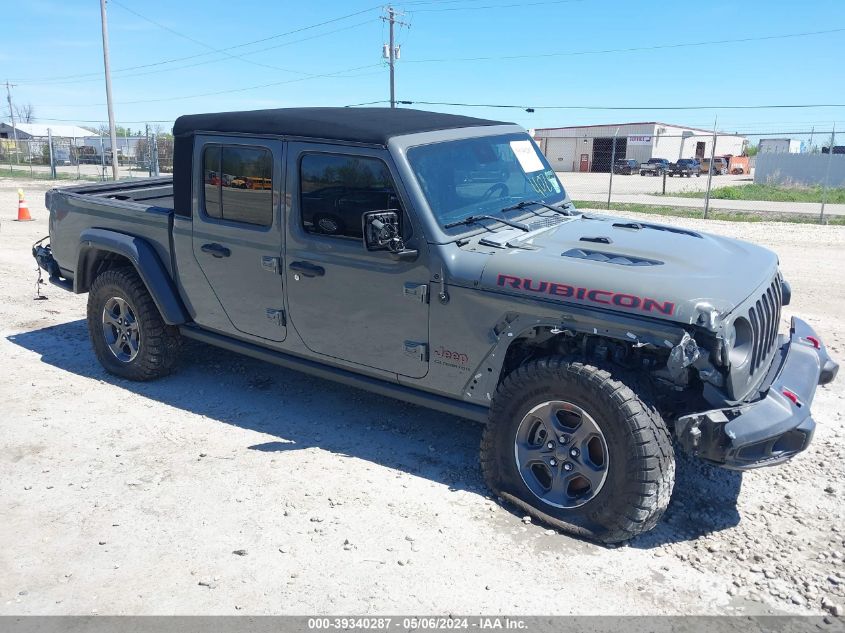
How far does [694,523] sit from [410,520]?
1.50m

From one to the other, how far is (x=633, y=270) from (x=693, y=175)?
46.1 meters

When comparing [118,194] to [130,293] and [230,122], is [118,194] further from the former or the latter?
[230,122]

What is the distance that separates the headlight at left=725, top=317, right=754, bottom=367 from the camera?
3295 mm

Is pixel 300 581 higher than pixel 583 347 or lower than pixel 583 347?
lower

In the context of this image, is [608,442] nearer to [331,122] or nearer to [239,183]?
[331,122]

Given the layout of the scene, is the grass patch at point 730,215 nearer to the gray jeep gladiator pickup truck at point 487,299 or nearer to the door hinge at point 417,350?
the gray jeep gladiator pickup truck at point 487,299

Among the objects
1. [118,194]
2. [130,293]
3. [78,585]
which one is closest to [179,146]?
[130,293]

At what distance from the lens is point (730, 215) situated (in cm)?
1805

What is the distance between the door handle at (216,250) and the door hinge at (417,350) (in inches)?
61.1

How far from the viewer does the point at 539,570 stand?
3320mm

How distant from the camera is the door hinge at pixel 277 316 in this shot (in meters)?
4.61

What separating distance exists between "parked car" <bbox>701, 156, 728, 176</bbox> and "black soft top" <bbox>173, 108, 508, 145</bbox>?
46.3 meters

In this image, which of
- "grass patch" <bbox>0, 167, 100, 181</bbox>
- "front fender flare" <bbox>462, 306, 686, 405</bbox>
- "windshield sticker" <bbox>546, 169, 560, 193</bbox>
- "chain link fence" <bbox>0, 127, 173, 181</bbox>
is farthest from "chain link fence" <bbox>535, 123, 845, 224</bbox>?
"grass patch" <bbox>0, 167, 100, 181</bbox>

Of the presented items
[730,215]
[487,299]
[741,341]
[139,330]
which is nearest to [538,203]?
[487,299]
